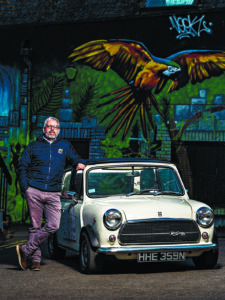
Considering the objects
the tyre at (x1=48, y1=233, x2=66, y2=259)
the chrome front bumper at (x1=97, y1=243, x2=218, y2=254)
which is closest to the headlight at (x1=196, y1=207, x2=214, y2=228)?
the chrome front bumper at (x1=97, y1=243, x2=218, y2=254)

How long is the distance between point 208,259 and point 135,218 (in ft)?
4.11

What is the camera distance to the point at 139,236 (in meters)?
8.26

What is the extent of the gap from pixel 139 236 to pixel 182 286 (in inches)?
43.5

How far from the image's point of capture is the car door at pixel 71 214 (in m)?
9.05

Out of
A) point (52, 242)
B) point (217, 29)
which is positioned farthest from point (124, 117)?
point (52, 242)

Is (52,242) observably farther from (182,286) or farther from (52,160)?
(182,286)

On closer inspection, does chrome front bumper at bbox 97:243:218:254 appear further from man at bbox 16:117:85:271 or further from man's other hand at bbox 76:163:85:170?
man's other hand at bbox 76:163:85:170

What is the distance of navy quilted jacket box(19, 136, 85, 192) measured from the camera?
28.5ft

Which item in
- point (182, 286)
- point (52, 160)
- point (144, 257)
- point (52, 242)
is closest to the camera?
point (182, 286)

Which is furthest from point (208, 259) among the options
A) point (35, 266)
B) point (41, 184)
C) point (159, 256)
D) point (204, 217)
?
point (41, 184)

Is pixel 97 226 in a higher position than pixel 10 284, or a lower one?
higher

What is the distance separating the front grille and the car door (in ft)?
2.93

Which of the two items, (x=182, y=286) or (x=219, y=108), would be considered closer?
(x=182, y=286)

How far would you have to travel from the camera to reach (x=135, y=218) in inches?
325
